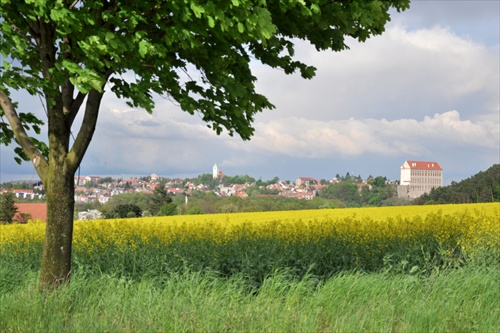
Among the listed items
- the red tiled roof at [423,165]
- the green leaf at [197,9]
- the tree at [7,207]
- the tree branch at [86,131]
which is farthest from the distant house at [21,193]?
the red tiled roof at [423,165]

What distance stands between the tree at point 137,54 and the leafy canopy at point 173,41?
15mm

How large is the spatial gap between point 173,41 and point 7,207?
30595 millimetres

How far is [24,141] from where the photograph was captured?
862 centimetres

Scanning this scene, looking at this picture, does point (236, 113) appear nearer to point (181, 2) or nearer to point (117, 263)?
point (181, 2)

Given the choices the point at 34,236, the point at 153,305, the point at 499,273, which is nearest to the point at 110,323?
the point at 153,305

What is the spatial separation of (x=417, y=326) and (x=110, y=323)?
332 cm

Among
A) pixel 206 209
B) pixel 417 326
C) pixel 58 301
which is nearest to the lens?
pixel 417 326

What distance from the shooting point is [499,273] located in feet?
28.0

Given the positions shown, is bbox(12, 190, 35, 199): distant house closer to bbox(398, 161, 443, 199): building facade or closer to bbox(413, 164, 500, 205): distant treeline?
bbox(413, 164, 500, 205): distant treeline

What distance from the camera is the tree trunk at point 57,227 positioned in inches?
319

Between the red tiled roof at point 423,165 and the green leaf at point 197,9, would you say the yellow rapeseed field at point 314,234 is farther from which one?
the red tiled roof at point 423,165

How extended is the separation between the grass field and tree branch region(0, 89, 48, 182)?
5.56 feet

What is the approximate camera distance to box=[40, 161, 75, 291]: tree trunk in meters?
8.11

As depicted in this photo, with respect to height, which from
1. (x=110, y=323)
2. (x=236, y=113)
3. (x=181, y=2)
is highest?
(x=181, y=2)
